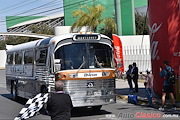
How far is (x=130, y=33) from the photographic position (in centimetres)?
3262

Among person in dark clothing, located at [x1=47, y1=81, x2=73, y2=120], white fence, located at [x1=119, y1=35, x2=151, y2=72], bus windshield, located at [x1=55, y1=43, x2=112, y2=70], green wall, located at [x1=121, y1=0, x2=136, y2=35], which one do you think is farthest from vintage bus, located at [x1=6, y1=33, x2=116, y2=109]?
green wall, located at [x1=121, y1=0, x2=136, y2=35]

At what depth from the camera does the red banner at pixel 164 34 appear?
44.5 feet

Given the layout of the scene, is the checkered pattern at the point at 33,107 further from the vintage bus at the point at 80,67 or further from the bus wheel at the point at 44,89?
the bus wheel at the point at 44,89

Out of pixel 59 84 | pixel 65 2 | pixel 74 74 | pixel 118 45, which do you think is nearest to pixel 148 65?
pixel 118 45

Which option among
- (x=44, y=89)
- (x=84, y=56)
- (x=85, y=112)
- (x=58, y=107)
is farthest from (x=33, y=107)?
(x=85, y=112)

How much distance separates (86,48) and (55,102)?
5.50 metres

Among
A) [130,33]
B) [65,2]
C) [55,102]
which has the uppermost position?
[65,2]

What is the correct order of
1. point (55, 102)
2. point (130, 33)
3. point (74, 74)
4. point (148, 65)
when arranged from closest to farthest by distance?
point (55, 102) < point (74, 74) < point (148, 65) < point (130, 33)

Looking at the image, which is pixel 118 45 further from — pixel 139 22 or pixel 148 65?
pixel 139 22

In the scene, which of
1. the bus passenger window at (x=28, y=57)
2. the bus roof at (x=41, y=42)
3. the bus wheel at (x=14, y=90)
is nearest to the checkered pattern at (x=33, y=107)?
the bus roof at (x=41, y=42)

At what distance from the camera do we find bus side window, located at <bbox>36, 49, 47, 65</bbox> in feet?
39.8

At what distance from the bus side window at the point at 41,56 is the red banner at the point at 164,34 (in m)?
5.34

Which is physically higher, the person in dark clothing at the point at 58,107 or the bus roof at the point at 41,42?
the bus roof at the point at 41,42

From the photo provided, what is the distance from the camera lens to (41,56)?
12.6 m
